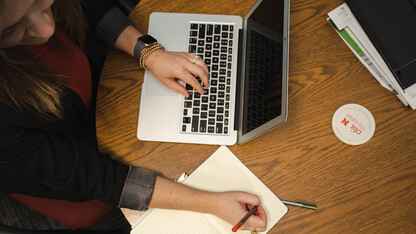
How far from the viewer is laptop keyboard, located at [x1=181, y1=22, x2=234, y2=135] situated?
0.97 metres

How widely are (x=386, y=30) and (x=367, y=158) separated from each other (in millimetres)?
416

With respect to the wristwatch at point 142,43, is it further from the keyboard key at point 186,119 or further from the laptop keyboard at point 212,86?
the keyboard key at point 186,119

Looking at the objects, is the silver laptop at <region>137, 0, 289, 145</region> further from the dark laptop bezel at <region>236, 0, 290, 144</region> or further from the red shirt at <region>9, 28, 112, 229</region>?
the red shirt at <region>9, 28, 112, 229</region>

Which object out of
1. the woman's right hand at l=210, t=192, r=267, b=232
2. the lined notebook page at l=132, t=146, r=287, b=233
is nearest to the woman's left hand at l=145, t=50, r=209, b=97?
the lined notebook page at l=132, t=146, r=287, b=233

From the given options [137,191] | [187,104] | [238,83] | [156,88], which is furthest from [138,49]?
[137,191]

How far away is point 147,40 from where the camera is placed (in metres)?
1.01

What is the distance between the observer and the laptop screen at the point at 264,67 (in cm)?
83

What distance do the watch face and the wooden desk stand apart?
0.31 feet

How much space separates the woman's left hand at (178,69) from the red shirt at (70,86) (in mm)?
252

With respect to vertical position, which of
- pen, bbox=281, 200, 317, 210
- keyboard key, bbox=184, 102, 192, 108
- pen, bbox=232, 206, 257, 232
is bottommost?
pen, bbox=281, 200, 317, 210

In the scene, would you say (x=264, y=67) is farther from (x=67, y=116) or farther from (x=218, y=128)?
(x=67, y=116)

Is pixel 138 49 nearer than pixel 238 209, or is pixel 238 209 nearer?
pixel 238 209

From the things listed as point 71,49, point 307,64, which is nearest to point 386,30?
point 307,64

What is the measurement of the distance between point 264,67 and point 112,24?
57 centimetres
